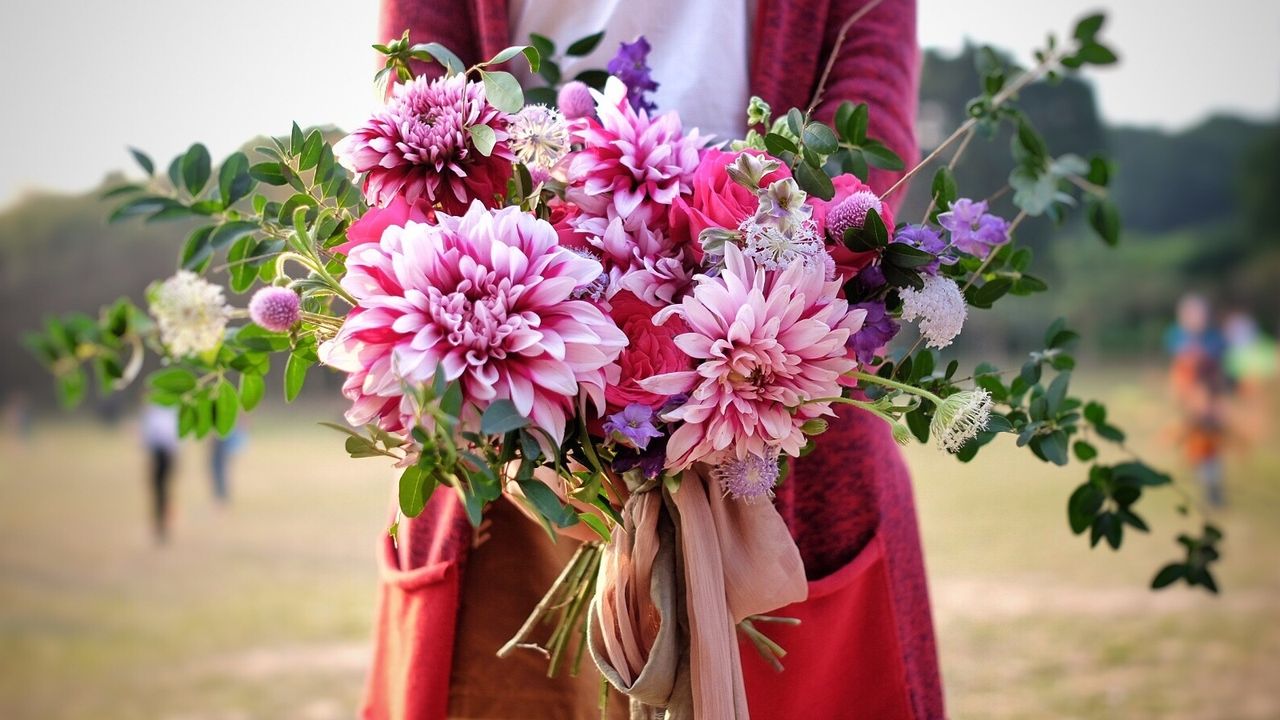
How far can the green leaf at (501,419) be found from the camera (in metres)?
0.55

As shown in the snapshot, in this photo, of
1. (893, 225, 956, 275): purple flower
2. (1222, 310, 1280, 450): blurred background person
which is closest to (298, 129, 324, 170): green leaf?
(893, 225, 956, 275): purple flower

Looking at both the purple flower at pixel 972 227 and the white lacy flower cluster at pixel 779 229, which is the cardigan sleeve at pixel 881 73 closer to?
the purple flower at pixel 972 227

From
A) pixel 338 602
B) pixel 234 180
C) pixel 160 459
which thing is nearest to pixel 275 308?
pixel 234 180

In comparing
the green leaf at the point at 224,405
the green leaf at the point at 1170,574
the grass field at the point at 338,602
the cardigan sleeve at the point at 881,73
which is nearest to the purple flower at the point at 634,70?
the cardigan sleeve at the point at 881,73

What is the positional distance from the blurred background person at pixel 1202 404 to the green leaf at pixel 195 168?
7112mm

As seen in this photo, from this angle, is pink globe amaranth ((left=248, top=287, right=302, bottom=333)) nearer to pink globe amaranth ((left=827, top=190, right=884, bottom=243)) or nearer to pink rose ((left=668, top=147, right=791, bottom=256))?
pink rose ((left=668, top=147, right=791, bottom=256))

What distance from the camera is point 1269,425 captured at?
1015 cm

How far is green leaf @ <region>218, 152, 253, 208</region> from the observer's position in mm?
781

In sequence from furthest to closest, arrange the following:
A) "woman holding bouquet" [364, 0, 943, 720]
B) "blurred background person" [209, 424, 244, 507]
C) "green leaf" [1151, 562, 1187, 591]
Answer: "blurred background person" [209, 424, 244, 507]
"green leaf" [1151, 562, 1187, 591]
"woman holding bouquet" [364, 0, 943, 720]

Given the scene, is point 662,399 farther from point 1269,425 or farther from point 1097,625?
point 1269,425

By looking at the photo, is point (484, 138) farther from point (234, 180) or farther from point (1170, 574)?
point (1170, 574)

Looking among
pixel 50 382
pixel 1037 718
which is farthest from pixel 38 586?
pixel 1037 718

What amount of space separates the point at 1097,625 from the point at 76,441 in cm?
983

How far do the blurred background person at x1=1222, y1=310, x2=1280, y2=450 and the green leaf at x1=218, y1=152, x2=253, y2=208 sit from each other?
1046 cm
